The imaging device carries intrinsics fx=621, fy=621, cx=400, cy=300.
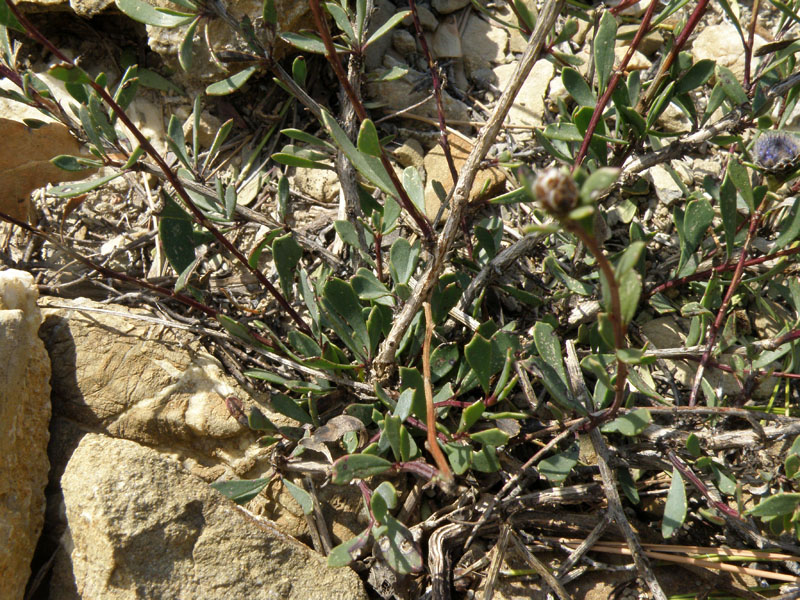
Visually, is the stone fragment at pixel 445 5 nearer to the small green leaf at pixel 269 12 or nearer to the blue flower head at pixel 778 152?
the small green leaf at pixel 269 12

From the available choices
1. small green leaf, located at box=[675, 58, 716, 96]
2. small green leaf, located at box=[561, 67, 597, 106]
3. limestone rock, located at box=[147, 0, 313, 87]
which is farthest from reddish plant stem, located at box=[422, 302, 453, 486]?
limestone rock, located at box=[147, 0, 313, 87]

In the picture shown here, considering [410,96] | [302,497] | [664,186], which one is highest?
[410,96]

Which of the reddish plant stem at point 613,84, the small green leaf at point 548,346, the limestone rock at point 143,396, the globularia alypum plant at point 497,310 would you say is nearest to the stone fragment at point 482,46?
the globularia alypum plant at point 497,310

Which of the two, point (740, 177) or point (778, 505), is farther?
point (740, 177)

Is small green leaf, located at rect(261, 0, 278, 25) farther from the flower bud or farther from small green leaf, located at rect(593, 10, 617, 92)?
the flower bud

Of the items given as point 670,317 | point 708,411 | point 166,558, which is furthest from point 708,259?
point 166,558

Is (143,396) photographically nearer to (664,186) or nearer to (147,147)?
(147,147)

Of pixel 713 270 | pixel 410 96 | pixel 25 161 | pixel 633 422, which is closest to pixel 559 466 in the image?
pixel 633 422
